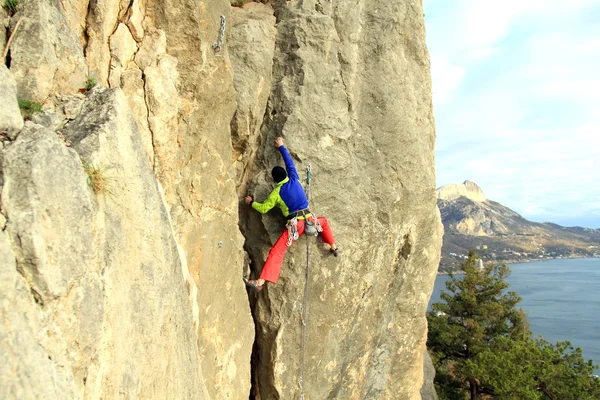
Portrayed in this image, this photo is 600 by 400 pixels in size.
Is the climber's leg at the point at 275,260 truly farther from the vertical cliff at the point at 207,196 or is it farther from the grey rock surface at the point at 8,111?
the grey rock surface at the point at 8,111

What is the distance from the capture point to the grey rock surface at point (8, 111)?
2945 mm

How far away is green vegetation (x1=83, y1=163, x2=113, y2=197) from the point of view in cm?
325

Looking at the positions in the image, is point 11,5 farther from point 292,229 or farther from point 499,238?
point 499,238

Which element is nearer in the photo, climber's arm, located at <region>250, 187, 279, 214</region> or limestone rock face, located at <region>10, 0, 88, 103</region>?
limestone rock face, located at <region>10, 0, 88, 103</region>

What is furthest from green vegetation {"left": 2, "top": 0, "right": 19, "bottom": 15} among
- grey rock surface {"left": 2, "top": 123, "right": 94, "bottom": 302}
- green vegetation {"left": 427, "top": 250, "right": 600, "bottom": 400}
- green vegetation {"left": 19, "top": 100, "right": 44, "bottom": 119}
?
green vegetation {"left": 427, "top": 250, "right": 600, "bottom": 400}

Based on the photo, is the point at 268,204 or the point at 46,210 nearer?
the point at 46,210

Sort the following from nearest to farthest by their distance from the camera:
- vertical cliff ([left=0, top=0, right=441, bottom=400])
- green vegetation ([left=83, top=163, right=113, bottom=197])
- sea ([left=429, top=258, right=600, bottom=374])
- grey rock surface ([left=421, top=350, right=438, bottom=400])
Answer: vertical cliff ([left=0, top=0, right=441, bottom=400]) → green vegetation ([left=83, top=163, right=113, bottom=197]) → grey rock surface ([left=421, top=350, right=438, bottom=400]) → sea ([left=429, top=258, right=600, bottom=374])

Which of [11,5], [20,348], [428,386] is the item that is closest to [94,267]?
[20,348]

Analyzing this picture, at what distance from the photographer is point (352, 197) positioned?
286 inches

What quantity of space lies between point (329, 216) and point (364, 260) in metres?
1.01

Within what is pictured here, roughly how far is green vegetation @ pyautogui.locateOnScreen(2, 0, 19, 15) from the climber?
3.64m

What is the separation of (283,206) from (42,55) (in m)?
3.67

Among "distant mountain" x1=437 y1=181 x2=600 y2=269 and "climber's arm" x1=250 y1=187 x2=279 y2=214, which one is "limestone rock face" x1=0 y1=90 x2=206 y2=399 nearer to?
"climber's arm" x1=250 y1=187 x2=279 y2=214

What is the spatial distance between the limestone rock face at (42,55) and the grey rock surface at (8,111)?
357 millimetres
